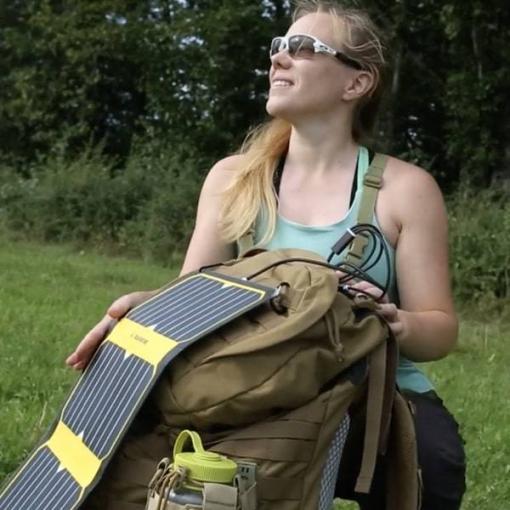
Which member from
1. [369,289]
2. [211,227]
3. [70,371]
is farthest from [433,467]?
[70,371]

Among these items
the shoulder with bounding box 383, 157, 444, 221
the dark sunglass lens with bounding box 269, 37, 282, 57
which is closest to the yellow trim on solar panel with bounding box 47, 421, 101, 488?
the shoulder with bounding box 383, 157, 444, 221

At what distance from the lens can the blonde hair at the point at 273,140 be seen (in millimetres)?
2697

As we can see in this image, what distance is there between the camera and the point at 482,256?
11445 mm

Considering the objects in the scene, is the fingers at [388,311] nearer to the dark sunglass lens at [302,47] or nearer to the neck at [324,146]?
the neck at [324,146]

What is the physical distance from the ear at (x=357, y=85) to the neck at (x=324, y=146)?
0.20 ft

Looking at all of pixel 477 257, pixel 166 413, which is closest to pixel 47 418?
pixel 166 413

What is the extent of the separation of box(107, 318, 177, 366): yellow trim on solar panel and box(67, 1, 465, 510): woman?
90 millimetres

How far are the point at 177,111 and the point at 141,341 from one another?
17.3 metres

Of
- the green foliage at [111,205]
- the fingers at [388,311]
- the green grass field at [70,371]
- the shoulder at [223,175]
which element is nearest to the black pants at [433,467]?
the fingers at [388,311]

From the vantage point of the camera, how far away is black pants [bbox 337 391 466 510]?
2402mm

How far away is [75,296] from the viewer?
9031mm

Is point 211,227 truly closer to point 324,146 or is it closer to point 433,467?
point 324,146

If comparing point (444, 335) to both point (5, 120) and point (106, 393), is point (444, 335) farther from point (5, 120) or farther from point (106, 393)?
point (5, 120)

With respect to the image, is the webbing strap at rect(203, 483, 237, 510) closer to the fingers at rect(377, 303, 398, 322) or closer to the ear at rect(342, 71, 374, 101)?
the fingers at rect(377, 303, 398, 322)
